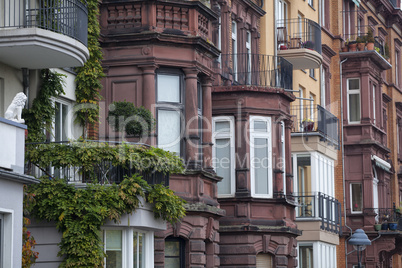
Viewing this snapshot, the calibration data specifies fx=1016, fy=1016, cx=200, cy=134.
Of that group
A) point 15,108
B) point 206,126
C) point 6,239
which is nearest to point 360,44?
point 206,126

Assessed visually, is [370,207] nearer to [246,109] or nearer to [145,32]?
[246,109]

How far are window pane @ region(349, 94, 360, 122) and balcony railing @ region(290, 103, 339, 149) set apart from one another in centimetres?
497

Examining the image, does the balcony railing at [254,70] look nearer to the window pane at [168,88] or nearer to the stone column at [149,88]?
the window pane at [168,88]

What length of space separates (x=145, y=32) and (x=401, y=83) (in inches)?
1407

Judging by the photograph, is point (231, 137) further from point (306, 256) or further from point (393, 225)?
Answer: point (393, 225)

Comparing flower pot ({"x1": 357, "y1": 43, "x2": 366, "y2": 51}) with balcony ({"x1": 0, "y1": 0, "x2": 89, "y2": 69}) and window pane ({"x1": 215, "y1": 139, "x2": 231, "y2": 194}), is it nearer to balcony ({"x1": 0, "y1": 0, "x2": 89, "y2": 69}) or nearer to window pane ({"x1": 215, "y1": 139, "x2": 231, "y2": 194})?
window pane ({"x1": 215, "y1": 139, "x2": 231, "y2": 194})

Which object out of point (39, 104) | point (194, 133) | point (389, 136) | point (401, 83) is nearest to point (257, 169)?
point (194, 133)

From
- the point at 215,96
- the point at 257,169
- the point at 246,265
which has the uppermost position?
the point at 215,96

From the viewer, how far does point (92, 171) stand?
2273 centimetres

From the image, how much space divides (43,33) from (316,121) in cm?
2222

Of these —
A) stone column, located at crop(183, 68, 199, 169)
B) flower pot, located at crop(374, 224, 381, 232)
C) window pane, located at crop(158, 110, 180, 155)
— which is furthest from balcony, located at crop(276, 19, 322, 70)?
window pane, located at crop(158, 110, 180, 155)

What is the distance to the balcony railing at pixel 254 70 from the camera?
33.3 meters

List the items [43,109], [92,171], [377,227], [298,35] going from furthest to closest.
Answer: [377,227]
[298,35]
[43,109]
[92,171]

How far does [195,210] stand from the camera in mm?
26438
